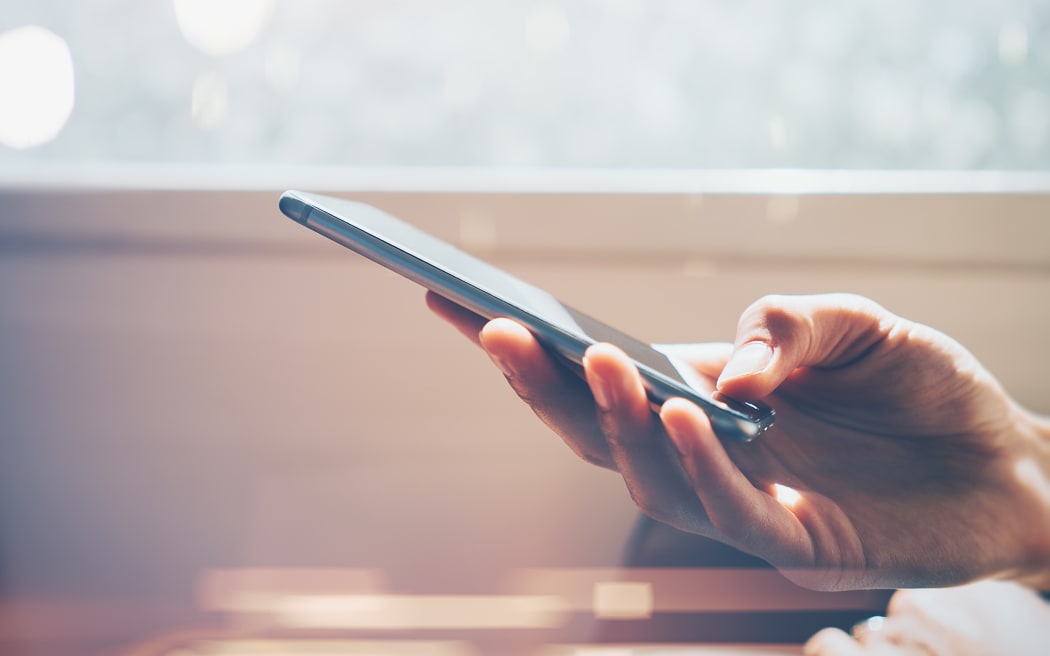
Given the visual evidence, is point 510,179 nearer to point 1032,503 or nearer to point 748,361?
point 748,361

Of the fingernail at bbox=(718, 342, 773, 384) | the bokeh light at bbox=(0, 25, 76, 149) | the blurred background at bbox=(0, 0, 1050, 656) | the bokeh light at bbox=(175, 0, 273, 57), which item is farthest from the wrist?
the bokeh light at bbox=(0, 25, 76, 149)

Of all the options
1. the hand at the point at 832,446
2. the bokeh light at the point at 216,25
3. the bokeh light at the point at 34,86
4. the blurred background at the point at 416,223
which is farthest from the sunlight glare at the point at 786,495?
the bokeh light at the point at 34,86

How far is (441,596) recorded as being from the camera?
660 mm

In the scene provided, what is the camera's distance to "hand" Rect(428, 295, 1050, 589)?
1.05 ft

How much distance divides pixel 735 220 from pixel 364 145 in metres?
0.35

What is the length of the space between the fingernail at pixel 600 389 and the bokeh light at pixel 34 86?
618 mm

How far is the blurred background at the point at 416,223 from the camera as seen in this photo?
0.62 meters

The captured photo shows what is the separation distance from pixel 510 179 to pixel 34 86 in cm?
46

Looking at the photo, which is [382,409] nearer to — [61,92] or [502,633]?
[502,633]

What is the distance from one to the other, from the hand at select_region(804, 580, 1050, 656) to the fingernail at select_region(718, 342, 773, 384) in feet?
0.65

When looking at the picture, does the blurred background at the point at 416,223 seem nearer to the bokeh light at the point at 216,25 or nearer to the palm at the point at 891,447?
the bokeh light at the point at 216,25

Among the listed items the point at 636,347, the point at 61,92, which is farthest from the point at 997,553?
the point at 61,92

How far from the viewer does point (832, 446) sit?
0.45 m

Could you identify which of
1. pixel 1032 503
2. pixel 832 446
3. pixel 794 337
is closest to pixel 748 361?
pixel 794 337
